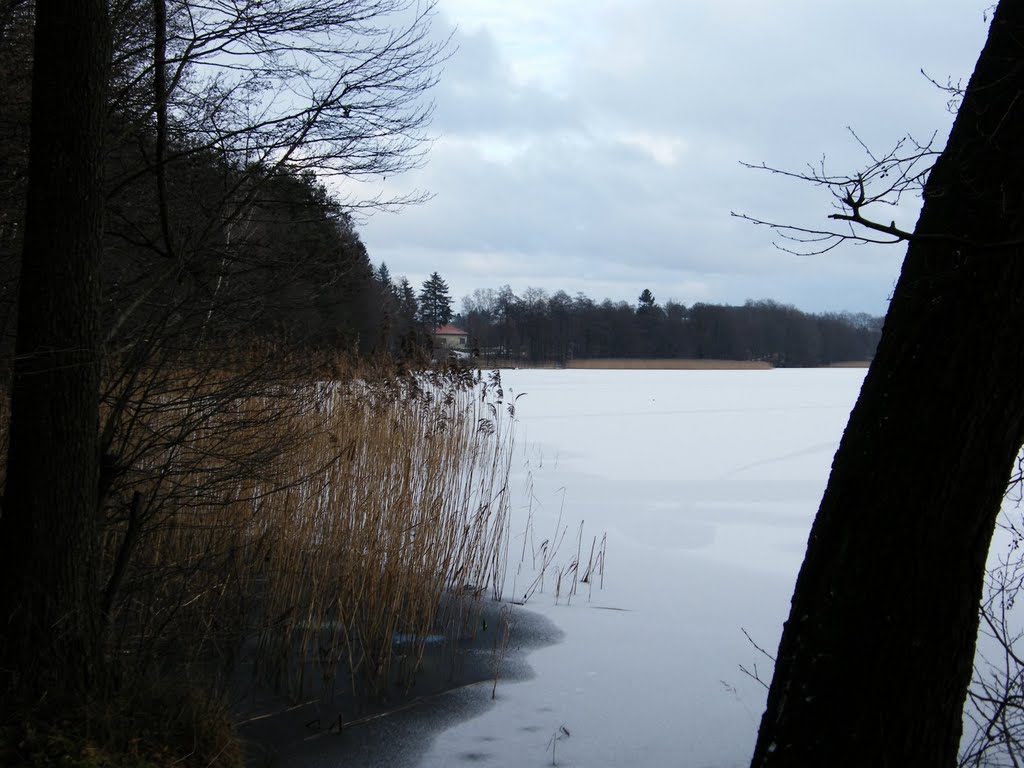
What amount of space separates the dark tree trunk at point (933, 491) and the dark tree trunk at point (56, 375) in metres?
2.29

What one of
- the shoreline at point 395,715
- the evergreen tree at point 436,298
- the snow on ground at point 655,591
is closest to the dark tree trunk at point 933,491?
the snow on ground at point 655,591

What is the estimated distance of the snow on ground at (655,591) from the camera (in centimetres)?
365

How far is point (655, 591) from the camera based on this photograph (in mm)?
5676

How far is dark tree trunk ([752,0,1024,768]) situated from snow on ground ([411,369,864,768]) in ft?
4.54

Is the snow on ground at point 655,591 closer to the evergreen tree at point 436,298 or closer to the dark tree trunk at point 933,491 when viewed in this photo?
the dark tree trunk at point 933,491

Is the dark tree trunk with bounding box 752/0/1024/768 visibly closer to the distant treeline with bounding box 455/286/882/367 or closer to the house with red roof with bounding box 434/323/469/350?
the house with red roof with bounding box 434/323/469/350

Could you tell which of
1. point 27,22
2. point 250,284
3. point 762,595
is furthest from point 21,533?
point 762,595

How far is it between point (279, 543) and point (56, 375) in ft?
7.23

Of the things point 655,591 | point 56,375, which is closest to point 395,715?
point 56,375

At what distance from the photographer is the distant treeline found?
163 ft

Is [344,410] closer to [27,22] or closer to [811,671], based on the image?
[27,22]

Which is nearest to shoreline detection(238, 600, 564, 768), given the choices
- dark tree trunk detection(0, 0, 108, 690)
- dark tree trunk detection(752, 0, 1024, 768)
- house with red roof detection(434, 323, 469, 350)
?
dark tree trunk detection(0, 0, 108, 690)

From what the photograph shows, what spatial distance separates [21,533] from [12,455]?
265mm

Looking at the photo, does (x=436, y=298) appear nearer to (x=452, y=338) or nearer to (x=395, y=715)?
(x=452, y=338)
